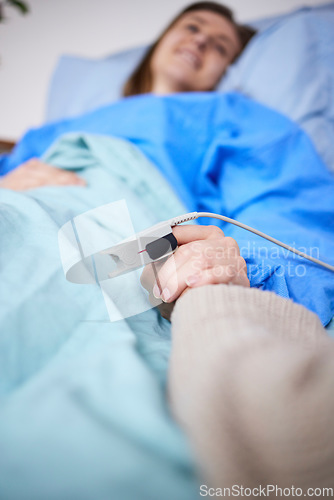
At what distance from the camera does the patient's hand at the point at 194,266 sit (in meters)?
0.30

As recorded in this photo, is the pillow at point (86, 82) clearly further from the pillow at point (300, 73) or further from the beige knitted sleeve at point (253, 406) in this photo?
the beige knitted sleeve at point (253, 406)

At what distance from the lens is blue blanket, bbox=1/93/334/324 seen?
43 centimetres

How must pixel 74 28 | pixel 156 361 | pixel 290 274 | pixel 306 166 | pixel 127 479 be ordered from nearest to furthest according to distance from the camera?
pixel 127 479
pixel 156 361
pixel 290 274
pixel 306 166
pixel 74 28

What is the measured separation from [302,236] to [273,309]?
0.28 metres

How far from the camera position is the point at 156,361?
0.86 feet

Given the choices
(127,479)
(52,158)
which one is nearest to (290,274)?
(127,479)

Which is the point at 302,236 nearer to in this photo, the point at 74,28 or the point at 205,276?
the point at 205,276

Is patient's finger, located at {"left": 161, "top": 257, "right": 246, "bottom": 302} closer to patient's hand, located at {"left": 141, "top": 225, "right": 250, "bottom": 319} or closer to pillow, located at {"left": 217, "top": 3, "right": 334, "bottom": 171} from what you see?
patient's hand, located at {"left": 141, "top": 225, "right": 250, "bottom": 319}

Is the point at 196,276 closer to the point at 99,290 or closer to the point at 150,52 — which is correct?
the point at 99,290

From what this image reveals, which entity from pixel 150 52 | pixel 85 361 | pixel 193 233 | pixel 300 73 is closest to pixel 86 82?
pixel 150 52

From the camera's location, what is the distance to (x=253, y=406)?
19 centimetres

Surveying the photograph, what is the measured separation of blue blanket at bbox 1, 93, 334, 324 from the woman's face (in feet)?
0.88

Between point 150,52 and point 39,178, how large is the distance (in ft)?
2.87

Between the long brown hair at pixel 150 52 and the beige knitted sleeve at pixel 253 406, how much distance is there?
1195 millimetres
